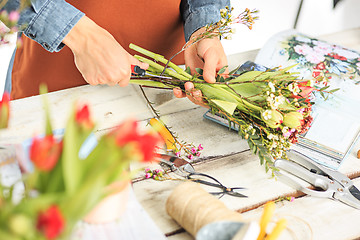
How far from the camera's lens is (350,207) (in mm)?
886

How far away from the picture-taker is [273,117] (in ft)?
2.99

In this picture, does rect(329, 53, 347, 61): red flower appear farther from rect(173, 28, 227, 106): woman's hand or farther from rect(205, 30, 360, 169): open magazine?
rect(173, 28, 227, 106): woman's hand

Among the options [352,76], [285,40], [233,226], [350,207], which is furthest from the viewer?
[285,40]

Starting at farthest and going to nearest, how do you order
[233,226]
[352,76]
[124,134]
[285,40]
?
1. [285,40]
2. [352,76]
3. [233,226]
4. [124,134]

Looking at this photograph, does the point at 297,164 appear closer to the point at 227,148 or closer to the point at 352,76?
the point at 227,148

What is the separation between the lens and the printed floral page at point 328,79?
1.04 meters

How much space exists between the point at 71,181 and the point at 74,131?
53 mm

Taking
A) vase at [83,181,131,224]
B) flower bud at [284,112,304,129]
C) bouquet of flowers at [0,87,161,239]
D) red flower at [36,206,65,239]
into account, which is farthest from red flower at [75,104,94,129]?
flower bud at [284,112,304,129]

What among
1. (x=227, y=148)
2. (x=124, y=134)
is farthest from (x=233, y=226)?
(x=227, y=148)

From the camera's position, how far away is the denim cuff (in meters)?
1.02

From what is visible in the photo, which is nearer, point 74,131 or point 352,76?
point 74,131

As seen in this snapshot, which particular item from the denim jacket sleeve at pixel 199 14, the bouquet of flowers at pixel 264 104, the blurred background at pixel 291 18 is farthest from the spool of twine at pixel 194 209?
the blurred background at pixel 291 18

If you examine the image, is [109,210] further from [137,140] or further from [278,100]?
A: [278,100]

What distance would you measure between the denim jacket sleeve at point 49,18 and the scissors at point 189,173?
1.38 feet
